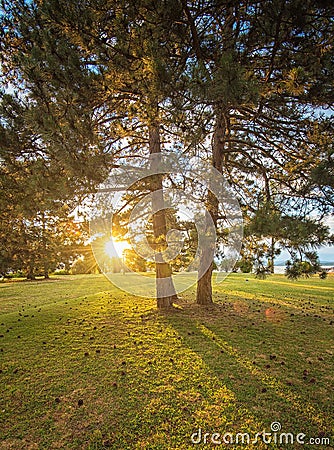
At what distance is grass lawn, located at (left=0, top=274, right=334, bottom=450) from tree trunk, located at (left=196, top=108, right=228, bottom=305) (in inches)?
60.3

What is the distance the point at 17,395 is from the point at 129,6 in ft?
18.5

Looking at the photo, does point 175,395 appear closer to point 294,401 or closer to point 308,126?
point 294,401

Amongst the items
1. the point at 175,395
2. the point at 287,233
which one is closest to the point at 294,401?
the point at 175,395

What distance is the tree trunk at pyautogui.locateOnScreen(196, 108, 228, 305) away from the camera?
271 inches

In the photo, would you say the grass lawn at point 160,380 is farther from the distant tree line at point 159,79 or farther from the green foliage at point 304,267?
the distant tree line at point 159,79

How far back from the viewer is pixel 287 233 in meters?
4.14

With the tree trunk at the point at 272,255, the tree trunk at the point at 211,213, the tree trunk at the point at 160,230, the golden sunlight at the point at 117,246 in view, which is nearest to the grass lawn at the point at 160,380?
the tree trunk at the point at 160,230

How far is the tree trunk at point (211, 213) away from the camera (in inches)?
271

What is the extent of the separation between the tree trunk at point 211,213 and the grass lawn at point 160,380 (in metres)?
1.53

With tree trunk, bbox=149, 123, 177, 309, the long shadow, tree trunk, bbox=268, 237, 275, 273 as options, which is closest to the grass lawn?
the long shadow

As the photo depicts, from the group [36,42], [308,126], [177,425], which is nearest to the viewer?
[177,425]

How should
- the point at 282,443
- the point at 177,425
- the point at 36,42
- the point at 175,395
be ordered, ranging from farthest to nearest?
the point at 36,42
the point at 175,395
the point at 177,425
the point at 282,443

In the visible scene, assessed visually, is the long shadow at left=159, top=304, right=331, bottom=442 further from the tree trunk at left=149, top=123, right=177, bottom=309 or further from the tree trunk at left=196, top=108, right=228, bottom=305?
the tree trunk at left=149, top=123, right=177, bottom=309

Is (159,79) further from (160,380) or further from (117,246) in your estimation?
(117,246)
